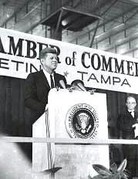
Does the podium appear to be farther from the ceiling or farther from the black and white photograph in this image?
the ceiling

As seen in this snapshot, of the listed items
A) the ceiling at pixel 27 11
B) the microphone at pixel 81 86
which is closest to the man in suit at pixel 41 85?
the microphone at pixel 81 86

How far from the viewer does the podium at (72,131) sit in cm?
245

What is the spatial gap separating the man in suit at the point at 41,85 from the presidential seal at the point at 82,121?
0.23 metres

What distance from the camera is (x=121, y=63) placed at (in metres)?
3.17

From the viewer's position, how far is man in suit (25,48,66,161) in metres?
2.60

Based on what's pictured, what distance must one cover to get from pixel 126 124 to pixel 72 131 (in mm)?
710

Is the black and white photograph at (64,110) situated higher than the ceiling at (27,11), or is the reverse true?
the ceiling at (27,11)

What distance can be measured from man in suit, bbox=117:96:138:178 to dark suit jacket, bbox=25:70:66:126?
810 millimetres

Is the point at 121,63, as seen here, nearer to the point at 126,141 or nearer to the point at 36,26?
the point at 126,141

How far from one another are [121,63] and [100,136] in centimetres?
84

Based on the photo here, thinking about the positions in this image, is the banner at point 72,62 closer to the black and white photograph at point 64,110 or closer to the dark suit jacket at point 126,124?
the black and white photograph at point 64,110

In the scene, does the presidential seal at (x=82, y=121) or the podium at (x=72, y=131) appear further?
the presidential seal at (x=82, y=121)

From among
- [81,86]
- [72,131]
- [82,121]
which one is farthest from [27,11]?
[72,131]

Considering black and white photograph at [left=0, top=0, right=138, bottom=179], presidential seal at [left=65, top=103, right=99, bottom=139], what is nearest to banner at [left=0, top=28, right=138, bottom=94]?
black and white photograph at [left=0, top=0, right=138, bottom=179]
